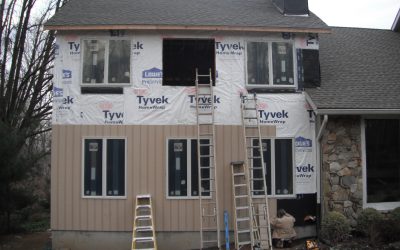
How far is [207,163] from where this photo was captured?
464 inches

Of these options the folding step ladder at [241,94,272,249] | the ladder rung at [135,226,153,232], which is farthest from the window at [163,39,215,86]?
the ladder rung at [135,226,153,232]

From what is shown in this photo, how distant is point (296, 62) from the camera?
1227 centimetres

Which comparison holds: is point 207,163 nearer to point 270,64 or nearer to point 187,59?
point 187,59

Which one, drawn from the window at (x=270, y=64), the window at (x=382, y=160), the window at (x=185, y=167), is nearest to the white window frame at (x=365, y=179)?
the window at (x=382, y=160)

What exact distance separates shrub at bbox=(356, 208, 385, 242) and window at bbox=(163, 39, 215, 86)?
4.92 m

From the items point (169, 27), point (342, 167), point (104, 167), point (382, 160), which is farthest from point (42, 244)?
point (382, 160)

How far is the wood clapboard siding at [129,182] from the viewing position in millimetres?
11555

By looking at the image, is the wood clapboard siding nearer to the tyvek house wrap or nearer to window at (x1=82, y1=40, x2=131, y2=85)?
the tyvek house wrap

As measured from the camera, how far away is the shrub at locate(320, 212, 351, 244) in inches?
427

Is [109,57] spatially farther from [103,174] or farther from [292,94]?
[292,94]

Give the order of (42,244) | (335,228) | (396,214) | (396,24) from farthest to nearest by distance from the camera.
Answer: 1. (396,24)
2. (42,244)
3. (396,214)
4. (335,228)

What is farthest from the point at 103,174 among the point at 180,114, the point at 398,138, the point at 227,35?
the point at 398,138

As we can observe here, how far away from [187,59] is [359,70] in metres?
4.89

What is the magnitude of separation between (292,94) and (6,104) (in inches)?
543
